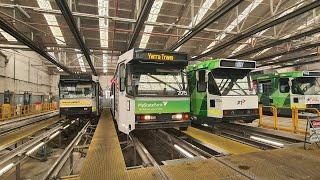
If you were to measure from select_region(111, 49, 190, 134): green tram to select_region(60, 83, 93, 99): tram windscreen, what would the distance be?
6.55 metres

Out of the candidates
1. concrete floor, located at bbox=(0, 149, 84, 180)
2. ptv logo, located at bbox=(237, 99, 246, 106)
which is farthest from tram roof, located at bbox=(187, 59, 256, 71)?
concrete floor, located at bbox=(0, 149, 84, 180)

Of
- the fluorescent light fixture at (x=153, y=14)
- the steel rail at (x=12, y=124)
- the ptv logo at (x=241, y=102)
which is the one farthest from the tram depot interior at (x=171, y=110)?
the steel rail at (x=12, y=124)

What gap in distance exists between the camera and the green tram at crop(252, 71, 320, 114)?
504 inches

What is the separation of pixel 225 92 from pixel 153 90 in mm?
3291

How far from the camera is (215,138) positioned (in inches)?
280

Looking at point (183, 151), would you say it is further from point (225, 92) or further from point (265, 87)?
point (265, 87)

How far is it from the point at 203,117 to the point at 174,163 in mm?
4778

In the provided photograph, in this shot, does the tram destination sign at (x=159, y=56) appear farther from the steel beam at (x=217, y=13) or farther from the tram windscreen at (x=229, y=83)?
the steel beam at (x=217, y=13)

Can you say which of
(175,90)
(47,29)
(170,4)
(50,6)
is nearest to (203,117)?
(175,90)

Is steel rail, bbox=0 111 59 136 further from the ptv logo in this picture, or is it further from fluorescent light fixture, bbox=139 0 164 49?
the ptv logo

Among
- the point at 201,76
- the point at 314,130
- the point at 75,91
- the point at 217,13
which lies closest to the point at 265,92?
the point at 201,76

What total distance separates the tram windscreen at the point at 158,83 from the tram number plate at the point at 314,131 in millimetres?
3505

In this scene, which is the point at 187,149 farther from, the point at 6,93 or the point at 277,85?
the point at 6,93

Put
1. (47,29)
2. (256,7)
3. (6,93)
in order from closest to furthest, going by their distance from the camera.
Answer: (256,7) < (47,29) < (6,93)
